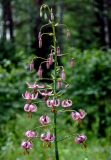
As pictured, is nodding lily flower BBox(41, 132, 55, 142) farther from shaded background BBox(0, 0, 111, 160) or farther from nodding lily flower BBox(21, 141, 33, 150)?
shaded background BBox(0, 0, 111, 160)

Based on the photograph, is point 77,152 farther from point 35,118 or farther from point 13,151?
point 35,118

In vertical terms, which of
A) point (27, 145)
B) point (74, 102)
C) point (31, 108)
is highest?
point (31, 108)

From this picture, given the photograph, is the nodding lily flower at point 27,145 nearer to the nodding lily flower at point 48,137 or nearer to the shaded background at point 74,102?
the nodding lily flower at point 48,137

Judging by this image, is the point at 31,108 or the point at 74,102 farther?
the point at 74,102

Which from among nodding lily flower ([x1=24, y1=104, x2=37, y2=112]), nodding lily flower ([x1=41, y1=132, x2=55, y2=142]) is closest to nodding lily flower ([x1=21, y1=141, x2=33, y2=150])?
nodding lily flower ([x1=41, y1=132, x2=55, y2=142])

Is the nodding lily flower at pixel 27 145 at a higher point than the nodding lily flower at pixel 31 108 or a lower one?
lower

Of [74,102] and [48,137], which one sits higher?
[48,137]

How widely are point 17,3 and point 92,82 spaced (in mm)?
12297

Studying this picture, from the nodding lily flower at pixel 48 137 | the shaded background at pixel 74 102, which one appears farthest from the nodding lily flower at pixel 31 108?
the shaded background at pixel 74 102

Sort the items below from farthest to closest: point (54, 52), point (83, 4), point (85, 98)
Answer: point (83, 4), point (85, 98), point (54, 52)

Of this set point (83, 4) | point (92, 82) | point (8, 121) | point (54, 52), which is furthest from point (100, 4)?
point (54, 52)

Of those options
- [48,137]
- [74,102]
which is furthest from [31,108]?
[74,102]

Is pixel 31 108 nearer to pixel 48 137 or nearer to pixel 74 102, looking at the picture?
pixel 48 137

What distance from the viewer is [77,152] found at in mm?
7281
